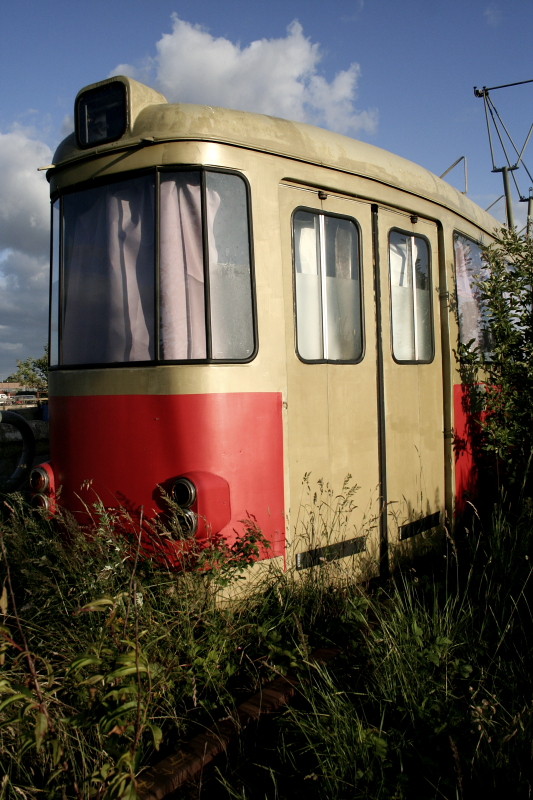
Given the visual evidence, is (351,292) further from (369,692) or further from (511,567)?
(369,692)

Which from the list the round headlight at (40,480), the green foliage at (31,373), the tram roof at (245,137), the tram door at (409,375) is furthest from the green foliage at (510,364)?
the green foliage at (31,373)

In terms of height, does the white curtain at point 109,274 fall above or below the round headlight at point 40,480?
above

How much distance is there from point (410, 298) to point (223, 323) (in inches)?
72.9

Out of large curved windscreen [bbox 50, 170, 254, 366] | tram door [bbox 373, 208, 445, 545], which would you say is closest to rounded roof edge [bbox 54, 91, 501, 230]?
large curved windscreen [bbox 50, 170, 254, 366]

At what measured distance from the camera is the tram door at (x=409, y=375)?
15.3 feet

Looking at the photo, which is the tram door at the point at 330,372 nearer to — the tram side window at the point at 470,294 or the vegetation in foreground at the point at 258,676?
the vegetation in foreground at the point at 258,676

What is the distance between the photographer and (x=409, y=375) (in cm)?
492

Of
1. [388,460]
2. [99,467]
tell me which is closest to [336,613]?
[388,460]

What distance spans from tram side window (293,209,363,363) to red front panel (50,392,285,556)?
1.82ft

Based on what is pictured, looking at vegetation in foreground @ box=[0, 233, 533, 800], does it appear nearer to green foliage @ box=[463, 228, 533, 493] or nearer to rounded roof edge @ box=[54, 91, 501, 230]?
green foliage @ box=[463, 228, 533, 493]

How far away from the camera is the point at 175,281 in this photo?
3756 millimetres

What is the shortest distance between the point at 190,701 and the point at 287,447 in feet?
5.09

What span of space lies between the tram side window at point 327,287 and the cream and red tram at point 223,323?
13 mm

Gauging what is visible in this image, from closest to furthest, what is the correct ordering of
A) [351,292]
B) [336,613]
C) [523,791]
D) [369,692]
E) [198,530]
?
1. [523,791]
2. [369,692]
3. [198,530]
4. [336,613]
5. [351,292]
